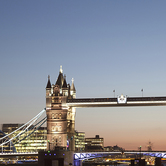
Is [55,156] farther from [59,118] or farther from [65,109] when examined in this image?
[65,109]

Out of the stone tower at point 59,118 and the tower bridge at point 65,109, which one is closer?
the tower bridge at point 65,109

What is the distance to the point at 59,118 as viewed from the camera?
310 feet

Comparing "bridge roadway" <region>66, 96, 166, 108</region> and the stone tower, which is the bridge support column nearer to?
the stone tower

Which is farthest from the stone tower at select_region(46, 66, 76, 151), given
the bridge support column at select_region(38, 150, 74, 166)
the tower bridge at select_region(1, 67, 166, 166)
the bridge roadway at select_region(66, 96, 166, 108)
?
the bridge roadway at select_region(66, 96, 166, 108)

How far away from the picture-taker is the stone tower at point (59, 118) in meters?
93.6

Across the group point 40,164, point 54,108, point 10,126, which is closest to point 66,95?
point 54,108

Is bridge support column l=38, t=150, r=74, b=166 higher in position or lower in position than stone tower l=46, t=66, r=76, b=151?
lower

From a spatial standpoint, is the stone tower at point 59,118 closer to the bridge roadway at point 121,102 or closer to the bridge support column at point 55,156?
the bridge support column at point 55,156

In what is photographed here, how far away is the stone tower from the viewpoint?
93562 millimetres

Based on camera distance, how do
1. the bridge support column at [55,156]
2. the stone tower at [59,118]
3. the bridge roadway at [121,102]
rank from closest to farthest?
the bridge support column at [55,156] < the bridge roadway at [121,102] < the stone tower at [59,118]

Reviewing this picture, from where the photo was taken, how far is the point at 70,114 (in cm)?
9812

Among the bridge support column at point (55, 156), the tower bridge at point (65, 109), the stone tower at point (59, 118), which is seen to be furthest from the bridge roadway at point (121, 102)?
the bridge support column at point (55, 156)

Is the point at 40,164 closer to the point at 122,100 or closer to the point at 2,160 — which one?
the point at 122,100

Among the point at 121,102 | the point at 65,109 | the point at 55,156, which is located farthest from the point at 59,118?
the point at 121,102
